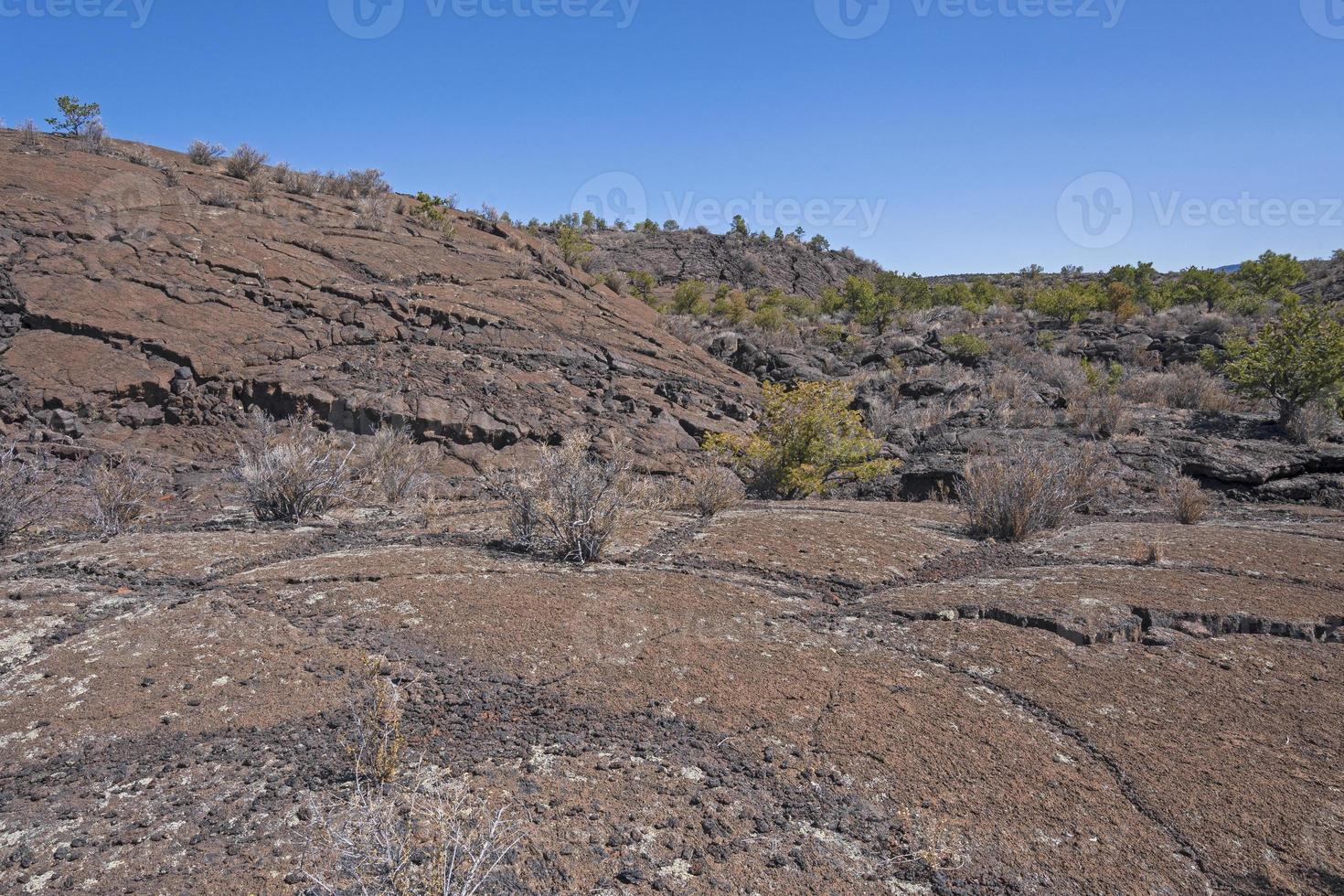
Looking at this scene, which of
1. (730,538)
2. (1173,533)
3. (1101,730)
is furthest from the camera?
(1173,533)

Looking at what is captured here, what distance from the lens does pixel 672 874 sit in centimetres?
217

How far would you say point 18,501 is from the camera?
5531 mm

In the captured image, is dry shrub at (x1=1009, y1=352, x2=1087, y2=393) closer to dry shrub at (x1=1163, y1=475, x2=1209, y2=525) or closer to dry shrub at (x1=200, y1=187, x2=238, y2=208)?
dry shrub at (x1=1163, y1=475, x2=1209, y2=525)

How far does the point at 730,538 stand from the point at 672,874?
147 inches

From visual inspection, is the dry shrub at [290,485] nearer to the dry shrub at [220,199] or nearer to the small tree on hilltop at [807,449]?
the small tree on hilltop at [807,449]

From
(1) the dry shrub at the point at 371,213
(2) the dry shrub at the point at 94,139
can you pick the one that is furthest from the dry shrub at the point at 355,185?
(2) the dry shrub at the point at 94,139

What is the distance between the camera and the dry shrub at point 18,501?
5.40 meters

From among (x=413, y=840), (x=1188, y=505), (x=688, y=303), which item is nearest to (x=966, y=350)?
(x=688, y=303)

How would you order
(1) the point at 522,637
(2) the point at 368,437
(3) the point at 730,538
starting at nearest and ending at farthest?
(1) the point at 522,637, (3) the point at 730,538, (2) the point at 368,437

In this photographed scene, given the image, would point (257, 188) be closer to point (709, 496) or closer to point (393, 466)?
point (393, 466)

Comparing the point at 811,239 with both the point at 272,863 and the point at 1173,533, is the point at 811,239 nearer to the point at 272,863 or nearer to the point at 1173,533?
the point at 1173,533

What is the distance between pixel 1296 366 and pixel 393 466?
14932 millimetres

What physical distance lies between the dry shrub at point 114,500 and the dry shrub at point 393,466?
2.08m

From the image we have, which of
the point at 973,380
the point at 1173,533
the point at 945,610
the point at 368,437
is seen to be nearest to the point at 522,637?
the point at 945,610
